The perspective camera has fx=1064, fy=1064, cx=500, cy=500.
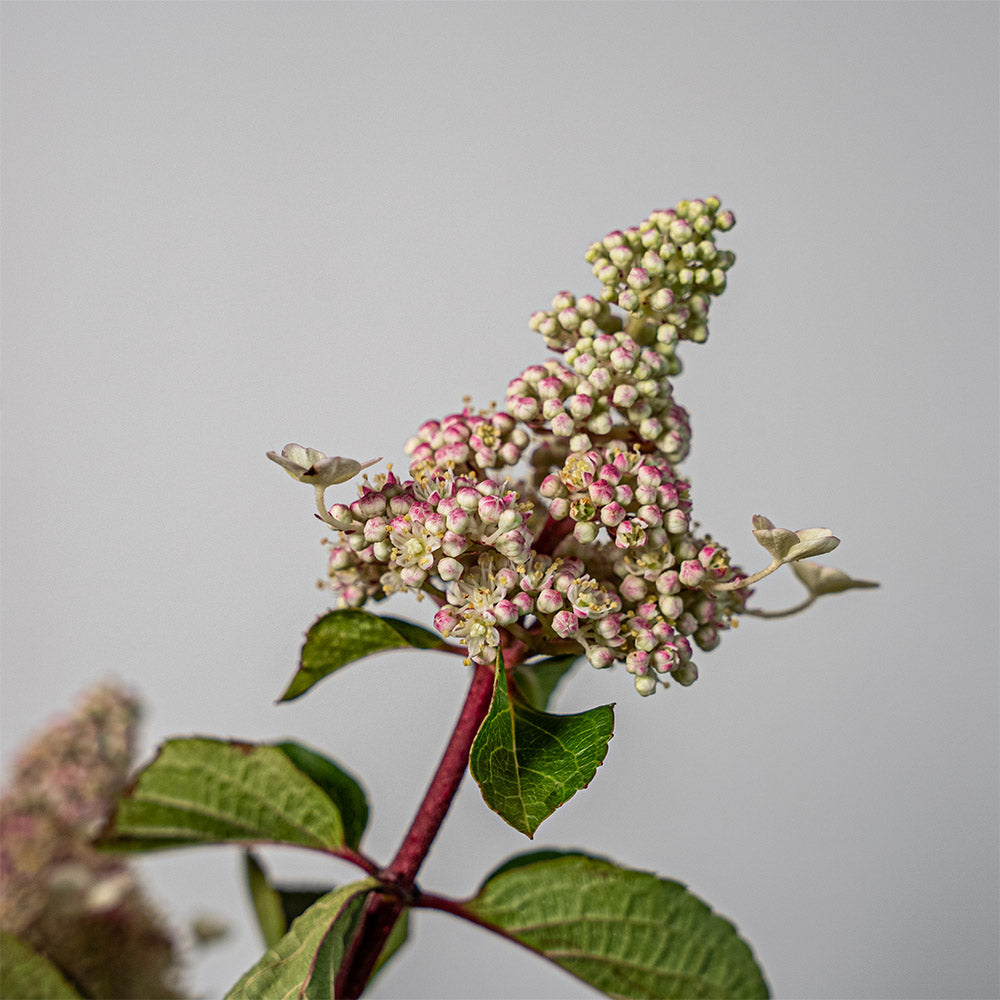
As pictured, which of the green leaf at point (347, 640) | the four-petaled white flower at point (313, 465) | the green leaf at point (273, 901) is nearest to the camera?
the four-petaled white flower at point (313, 465)

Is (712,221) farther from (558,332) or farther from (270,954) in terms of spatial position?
(270,954)

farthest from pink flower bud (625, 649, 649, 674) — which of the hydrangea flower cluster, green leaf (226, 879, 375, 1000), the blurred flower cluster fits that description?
the blurred flower cluster

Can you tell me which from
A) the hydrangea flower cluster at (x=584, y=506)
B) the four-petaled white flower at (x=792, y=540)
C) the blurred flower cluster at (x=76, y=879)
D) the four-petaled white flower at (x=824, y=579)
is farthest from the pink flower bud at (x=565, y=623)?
the blurred flower cluster at (x=76, y=879)

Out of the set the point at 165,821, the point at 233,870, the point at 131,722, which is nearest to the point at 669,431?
the point at 165,821

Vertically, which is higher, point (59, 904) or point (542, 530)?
point (542, 530)

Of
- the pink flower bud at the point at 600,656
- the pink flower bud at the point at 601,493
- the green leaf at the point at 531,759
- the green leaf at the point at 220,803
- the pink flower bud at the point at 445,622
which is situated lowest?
the green leaf at the point at 220,803

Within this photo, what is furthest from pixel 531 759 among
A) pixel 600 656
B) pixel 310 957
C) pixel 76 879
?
pixel 76 879

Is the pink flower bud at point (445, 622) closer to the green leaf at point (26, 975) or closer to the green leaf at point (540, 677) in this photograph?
the green leaf at point (540, 677)
